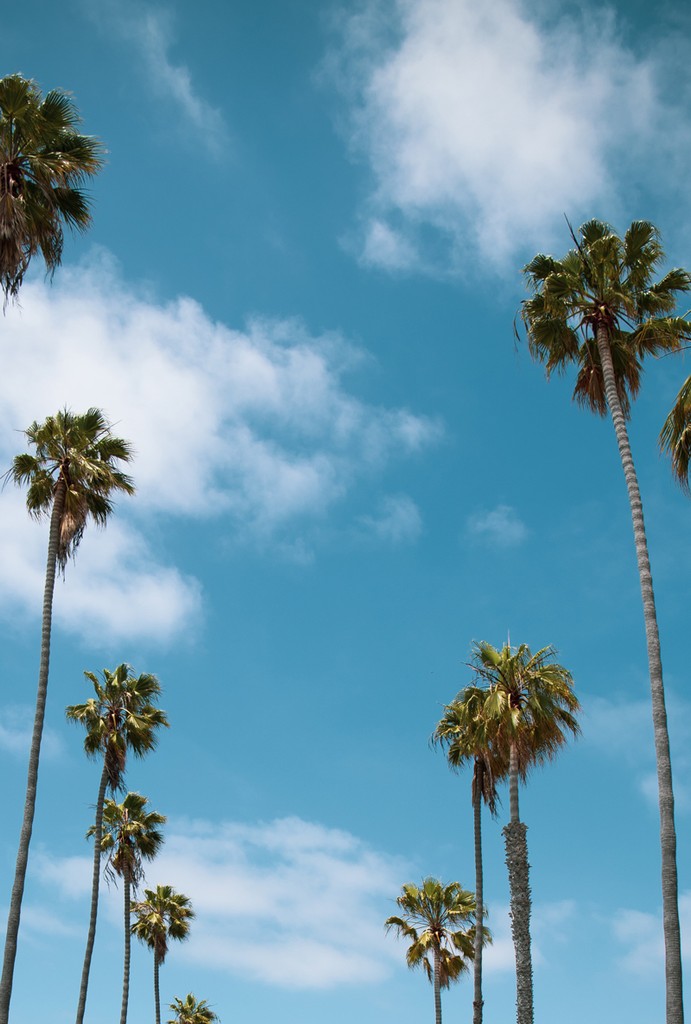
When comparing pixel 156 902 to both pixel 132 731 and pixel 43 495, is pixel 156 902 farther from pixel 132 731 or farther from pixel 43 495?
pixel 43 495

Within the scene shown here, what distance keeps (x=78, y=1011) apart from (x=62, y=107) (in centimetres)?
3079

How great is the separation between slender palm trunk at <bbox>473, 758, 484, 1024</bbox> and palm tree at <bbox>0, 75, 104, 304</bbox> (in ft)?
87.8

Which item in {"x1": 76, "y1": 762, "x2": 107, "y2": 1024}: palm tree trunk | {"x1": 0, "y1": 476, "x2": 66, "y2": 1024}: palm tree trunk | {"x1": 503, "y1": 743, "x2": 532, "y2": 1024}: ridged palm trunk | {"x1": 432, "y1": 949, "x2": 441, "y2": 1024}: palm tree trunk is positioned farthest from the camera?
{"x1": 432, "y1": 949, "x2": 441, "y2": 1024}: palm tree trunk

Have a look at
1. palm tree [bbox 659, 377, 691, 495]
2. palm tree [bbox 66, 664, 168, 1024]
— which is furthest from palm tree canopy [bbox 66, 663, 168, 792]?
palm tree [bbox 659, 377, 691, 495]

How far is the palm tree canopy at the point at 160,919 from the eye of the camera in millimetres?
54438

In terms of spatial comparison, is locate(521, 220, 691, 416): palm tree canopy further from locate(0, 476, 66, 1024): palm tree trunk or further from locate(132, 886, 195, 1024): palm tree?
→ locate(132, 886, 195, 1024): palm tree

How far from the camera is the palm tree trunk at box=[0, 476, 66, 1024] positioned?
23.3 meters

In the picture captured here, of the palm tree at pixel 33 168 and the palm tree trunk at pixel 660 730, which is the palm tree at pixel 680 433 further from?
the palm tree at pixel 33 168

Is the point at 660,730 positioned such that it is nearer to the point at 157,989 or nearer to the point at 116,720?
the point at 116,720

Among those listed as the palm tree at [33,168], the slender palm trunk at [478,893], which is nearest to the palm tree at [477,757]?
the slender palm trunk at [478,893]

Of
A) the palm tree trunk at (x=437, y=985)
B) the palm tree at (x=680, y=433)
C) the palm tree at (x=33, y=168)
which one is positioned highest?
the palm tree at (x=33, y=168)

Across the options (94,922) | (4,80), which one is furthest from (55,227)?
(94,922)

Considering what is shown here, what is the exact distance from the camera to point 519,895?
100.0ft

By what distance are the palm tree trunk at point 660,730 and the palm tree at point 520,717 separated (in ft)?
34.3
